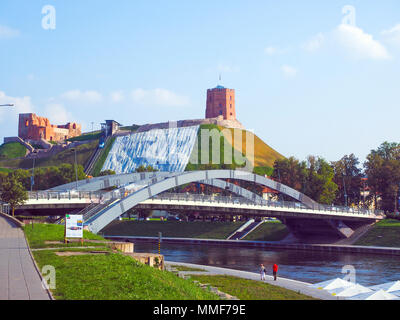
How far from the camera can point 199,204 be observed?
54.4 metres

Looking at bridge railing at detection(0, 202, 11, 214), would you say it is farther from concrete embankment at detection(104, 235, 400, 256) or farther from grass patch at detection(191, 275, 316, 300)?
concrete embankment at detection(104, 235, 400, 256)

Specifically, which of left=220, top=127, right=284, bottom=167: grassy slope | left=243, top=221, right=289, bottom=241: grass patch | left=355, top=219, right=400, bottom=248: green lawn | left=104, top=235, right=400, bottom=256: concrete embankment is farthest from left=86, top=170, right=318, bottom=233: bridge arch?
left=220, top=127, right=284, bottom=167: grassy slope

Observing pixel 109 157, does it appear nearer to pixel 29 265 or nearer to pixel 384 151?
pixel 384 151

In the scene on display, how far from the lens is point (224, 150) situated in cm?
17012

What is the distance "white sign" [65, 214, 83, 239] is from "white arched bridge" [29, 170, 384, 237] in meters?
13.5

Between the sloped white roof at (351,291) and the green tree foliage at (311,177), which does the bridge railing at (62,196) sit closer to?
the sloped white roof at (351,291)

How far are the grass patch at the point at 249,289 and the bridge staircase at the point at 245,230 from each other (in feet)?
152

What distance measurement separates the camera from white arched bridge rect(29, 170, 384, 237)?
48156 mm

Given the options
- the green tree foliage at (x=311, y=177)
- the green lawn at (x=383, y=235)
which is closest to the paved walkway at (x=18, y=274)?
the green lawn at (x=383, y=235)

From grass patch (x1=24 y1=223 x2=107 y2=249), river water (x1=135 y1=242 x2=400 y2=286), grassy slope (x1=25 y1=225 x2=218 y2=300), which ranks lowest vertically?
river water (x1=135 y1=242 x2=400 y2=286)

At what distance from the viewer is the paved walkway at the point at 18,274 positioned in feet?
45.7
